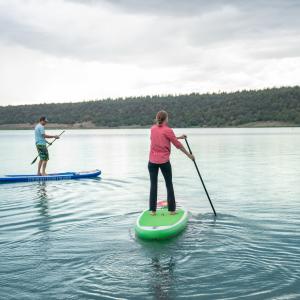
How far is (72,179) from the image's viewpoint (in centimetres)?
1884

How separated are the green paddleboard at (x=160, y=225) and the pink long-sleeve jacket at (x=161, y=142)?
3.60 ft

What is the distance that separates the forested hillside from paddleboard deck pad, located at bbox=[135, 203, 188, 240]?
358 feet

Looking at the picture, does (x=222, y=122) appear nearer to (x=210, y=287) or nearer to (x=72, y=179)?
(x=72, y=179)

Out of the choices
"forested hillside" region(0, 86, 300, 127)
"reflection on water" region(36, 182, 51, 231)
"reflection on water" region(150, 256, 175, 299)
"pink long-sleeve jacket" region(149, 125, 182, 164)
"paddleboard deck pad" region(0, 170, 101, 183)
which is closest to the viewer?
"reflection on water" region(150, 256, 175, 299)

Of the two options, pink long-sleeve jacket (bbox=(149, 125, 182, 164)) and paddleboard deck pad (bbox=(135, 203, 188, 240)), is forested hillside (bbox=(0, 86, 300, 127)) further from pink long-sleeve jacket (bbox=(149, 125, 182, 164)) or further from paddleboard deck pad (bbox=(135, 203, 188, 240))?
paddleboard deck pad (bbox=(135, 203, 188, 240))

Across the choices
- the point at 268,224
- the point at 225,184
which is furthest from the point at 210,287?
the point at 225,184

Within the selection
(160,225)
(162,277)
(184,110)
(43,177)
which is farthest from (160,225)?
(184,110)

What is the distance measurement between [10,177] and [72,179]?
227 centimetres

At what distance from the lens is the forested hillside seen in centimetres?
12150

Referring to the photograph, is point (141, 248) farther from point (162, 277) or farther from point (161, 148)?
point (161, 148)

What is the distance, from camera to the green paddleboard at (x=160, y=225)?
29.3ft

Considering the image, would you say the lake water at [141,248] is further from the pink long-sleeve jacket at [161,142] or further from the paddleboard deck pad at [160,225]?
the pink long-sleeve jacket at [161,142]

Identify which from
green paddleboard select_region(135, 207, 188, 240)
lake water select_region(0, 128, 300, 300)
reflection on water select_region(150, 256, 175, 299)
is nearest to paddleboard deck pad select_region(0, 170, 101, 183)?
lake water select_region(0, 128, 300, 300)

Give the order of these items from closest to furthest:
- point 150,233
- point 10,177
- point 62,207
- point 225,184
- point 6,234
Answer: point 150,233
point 6,234
point 62,207
point 225,184
point 10,177
